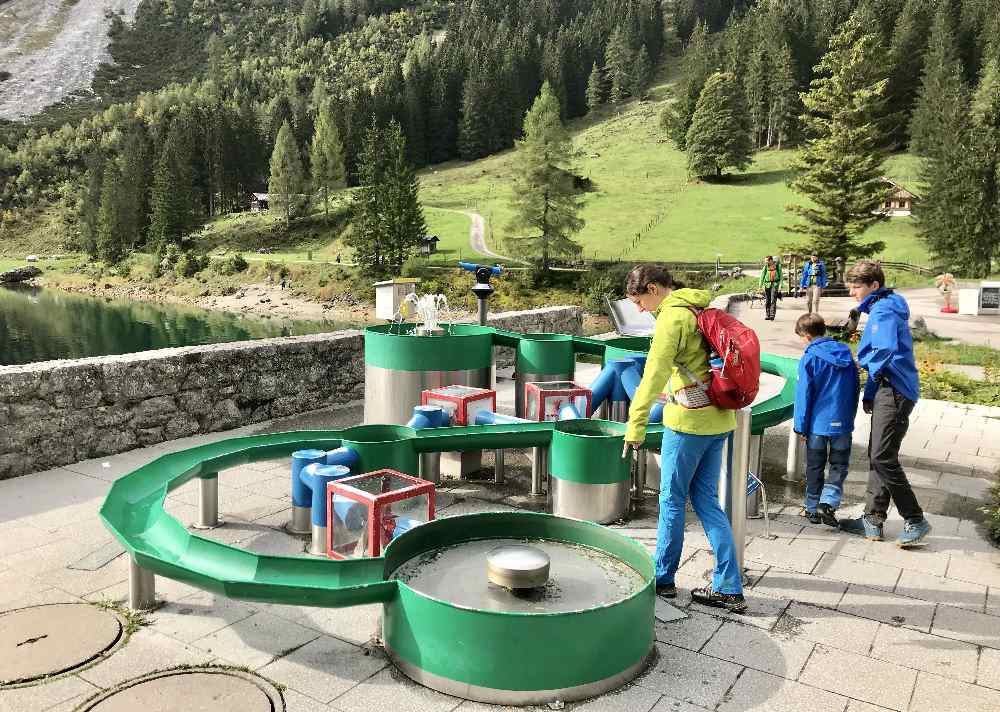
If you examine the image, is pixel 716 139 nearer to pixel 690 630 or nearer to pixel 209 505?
pixel 209 505

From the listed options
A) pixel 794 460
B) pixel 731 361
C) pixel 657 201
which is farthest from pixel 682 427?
pixel 657 201

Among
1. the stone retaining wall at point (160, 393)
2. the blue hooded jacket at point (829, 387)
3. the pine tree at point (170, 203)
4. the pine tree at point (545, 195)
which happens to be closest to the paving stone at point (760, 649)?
the blue hooded jacket at point (829, 387)

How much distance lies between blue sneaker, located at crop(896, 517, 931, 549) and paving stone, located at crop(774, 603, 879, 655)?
1.60m

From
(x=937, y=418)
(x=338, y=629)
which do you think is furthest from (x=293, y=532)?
(x=937, y=418)

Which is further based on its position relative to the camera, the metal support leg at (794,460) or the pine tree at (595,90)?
the pine tree at (595,90)

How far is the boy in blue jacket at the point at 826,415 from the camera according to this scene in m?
6.73

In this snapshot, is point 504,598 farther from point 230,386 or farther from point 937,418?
point 937,418

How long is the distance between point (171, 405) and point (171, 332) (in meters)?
47.4

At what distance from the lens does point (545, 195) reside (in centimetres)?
5872

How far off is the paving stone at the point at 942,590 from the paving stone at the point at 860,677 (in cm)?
122

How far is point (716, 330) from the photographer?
4.75 meters

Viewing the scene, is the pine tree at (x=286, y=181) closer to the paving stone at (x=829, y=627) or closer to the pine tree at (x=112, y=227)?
the pine tree at (x=112, y=227)

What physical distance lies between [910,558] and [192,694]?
513 centimetres

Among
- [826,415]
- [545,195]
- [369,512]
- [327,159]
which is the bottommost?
[369,512]
